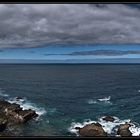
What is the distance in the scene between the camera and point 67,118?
9586mm

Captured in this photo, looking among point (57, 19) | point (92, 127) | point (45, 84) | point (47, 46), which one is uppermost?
point (57, 19)

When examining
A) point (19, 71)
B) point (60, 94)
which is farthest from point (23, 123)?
point (19, 71)

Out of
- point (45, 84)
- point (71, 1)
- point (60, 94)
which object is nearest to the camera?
point (71, 1)

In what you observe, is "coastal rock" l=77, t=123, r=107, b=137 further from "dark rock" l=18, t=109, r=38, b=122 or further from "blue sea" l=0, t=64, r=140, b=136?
"dark rock" l=18, t=109, r=38, b=122

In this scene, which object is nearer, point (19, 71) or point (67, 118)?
point (67, 118)

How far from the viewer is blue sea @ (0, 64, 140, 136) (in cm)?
778

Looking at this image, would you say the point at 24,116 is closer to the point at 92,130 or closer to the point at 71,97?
the point at 92,130

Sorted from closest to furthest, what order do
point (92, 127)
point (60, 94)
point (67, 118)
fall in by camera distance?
point (92, 127) → point (67, 118) → point (60, 94)

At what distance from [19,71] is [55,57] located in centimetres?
374

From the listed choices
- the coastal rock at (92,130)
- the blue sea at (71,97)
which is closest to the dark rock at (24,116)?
the blue sea at (71,97)

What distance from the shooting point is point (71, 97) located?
1316 centimetres

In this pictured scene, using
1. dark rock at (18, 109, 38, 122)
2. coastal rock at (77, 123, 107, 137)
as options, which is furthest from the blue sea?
coastal rock at (77, 123, 107, 137)

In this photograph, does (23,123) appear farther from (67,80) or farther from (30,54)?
(30,54)

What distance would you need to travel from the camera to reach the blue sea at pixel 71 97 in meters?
7.78
